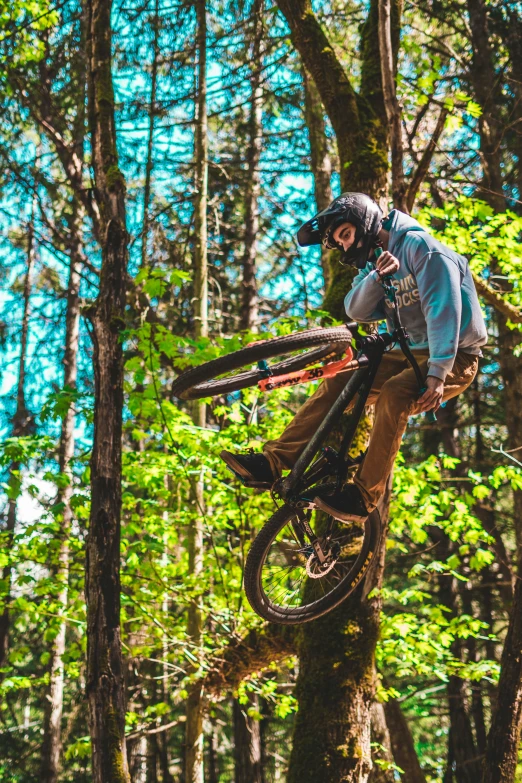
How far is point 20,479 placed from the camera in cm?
632

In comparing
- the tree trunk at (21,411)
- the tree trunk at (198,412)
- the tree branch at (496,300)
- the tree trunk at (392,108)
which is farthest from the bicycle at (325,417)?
the tree trunk at (21,411)

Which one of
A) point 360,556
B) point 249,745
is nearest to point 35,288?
point 249,745

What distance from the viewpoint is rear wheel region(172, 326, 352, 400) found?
3.01 meters

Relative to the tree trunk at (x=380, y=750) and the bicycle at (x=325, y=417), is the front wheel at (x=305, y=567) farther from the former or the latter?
the tree trunk at (x=380, y=750)

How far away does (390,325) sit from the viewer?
12.3 ft

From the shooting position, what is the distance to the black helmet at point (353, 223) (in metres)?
A: 3.58

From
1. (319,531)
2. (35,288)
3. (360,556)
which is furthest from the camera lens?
(35,288)

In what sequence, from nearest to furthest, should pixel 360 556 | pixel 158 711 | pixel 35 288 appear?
1. pixel 360 556
2. pixel 158 711
3. pixel 35 288

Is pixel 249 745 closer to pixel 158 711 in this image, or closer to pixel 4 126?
pixel 158 711

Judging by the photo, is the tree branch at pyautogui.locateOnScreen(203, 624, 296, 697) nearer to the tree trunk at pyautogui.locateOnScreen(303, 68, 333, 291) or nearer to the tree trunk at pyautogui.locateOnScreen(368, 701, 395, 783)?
the tree trunk at pyautogui.locateOnScreen(368, 701, 395, 783)

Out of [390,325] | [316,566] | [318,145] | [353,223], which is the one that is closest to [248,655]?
[316,566]

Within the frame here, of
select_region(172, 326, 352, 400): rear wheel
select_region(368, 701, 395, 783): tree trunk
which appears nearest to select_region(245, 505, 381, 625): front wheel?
select_region(172, 326, 352, 400): rear wheel

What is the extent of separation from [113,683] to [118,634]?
0.95 feet

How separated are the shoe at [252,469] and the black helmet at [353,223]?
118cm
